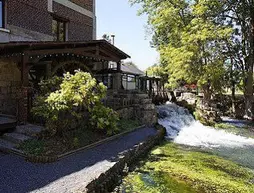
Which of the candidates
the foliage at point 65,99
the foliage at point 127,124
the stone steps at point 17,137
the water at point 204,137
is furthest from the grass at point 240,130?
the stone steps at point 17,137

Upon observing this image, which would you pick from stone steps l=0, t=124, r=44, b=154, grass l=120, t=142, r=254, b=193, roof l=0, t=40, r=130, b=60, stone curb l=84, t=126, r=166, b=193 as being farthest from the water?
stone steps l=0, t=124, r=44, b=154

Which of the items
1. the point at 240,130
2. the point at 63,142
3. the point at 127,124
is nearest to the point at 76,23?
the point at 127,124

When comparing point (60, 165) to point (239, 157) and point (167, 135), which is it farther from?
point (167, 135)

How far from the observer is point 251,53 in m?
23.3

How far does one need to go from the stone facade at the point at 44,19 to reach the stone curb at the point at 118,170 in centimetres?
782

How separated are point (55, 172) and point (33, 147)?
1.74 m

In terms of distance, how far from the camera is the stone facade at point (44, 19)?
12586 mm

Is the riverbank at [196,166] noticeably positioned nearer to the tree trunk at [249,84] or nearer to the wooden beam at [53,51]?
the wooden beam at [53,51]

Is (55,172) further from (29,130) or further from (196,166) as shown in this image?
(196,166)

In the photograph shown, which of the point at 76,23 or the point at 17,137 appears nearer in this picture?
the point at 17,137

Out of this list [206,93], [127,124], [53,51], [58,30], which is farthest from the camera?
[206,93]

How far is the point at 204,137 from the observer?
15.3m

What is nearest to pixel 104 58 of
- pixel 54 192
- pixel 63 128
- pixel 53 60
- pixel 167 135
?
pixel 53 60

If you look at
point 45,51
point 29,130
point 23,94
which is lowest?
point 29,130
